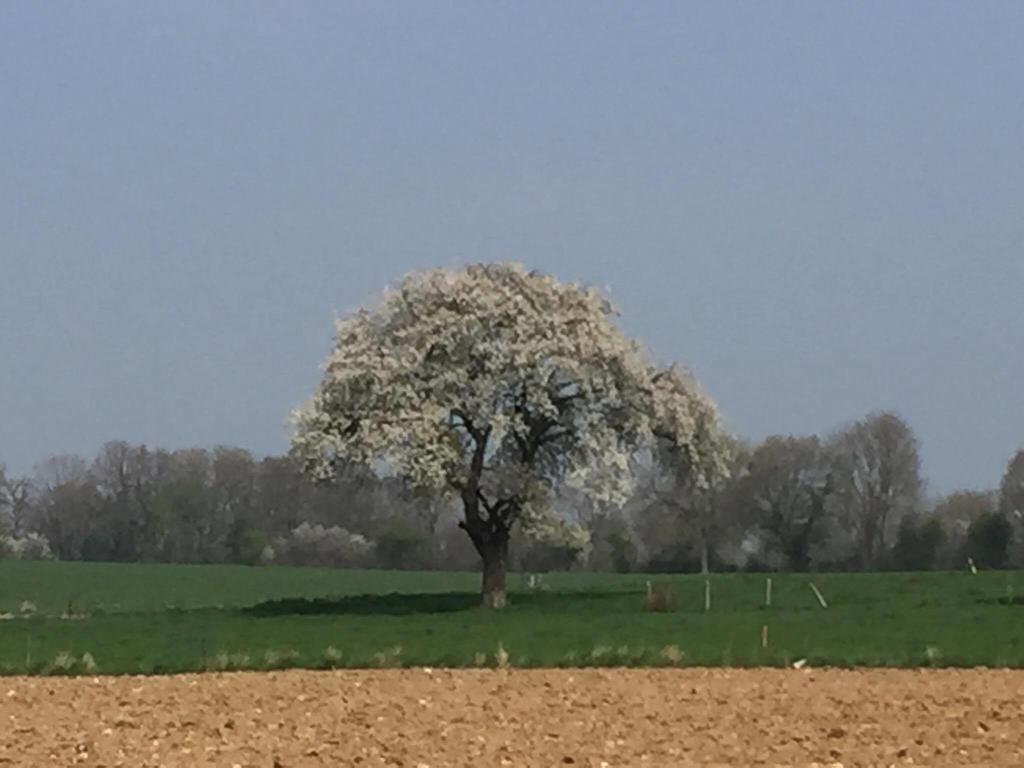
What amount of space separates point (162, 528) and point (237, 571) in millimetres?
22476

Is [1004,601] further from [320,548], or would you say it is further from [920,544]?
[320,548]

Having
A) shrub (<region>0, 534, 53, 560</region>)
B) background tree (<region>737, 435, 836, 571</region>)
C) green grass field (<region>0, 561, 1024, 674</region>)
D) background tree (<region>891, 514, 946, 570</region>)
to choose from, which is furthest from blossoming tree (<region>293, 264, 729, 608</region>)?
shrub (<region>0, 534, 53, 560</region>)

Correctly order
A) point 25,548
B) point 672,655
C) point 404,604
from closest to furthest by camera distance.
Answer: point 672,655 < point 404,604 < point 25,548

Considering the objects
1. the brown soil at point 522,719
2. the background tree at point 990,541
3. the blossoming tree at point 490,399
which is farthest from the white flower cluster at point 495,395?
the background tree at point 990,541

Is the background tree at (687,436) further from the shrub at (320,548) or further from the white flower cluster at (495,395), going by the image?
the shrub at (320,548)

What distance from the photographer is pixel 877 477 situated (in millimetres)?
83000

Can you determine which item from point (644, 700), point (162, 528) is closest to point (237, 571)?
point (162, 528)

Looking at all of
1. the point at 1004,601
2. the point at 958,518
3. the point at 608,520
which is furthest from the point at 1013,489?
the point at 1004,601

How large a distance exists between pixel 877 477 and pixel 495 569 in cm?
5045

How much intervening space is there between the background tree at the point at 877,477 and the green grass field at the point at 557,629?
31790mm

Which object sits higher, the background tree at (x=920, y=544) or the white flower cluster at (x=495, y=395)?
the white flower cluster at (x=495, y=395)

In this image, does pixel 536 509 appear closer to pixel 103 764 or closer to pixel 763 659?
pixel 763 659

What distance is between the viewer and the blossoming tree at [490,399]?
115ft

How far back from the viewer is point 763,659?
23641 mm
